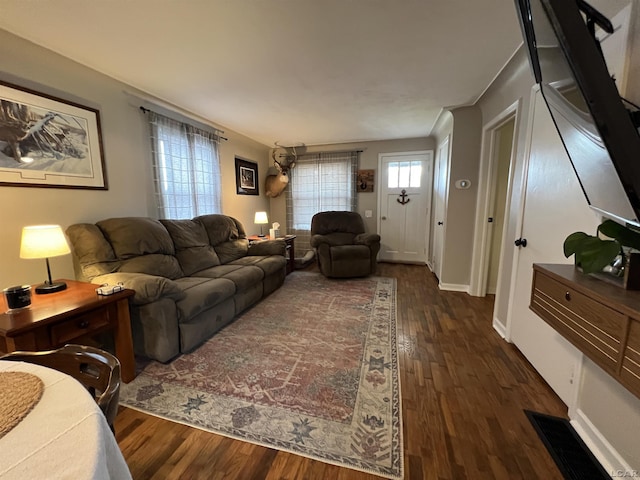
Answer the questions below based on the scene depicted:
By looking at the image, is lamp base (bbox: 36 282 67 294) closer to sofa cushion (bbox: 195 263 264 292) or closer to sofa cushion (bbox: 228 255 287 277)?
sofa cushion (bbox: 195 263 264 292)

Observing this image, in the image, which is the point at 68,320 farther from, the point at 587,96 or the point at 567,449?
the point at 567,449

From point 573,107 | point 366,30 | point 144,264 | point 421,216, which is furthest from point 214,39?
point 421,216

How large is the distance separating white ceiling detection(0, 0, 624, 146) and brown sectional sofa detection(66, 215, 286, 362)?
133cm

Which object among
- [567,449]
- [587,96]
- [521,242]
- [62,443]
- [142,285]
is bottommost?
[567,449]

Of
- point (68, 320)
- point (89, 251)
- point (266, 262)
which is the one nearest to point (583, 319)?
point (68, 320)

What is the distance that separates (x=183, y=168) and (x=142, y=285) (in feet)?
6.22

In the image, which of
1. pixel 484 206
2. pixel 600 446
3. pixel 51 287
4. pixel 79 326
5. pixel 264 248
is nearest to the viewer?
pixel 600 446

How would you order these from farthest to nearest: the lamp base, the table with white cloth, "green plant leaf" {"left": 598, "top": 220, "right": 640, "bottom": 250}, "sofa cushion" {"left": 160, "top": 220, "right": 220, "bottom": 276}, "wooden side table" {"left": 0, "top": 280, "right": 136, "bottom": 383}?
"sofa cushion" {"left": 160, "top": 220, "right": 220, "bottom": 276} < the lamp base < "wooden side table" {"left": 0, "top": 280, "right": 136, "bottom": 383} < "green plant leaf" {"left": 598, "top": 220, "right": 640, "bottom": 250} < the table with white cloth

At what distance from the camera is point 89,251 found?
203cm

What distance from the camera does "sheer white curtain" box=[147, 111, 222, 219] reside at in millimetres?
2854

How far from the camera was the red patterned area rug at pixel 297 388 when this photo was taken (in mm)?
1316

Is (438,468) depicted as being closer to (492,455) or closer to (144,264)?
(492,455)

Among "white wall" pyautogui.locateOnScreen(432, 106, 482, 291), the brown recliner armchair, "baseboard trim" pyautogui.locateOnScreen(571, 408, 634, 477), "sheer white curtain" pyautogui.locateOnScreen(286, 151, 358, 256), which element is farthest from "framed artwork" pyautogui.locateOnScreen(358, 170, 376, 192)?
"baseboard trim" pyautogui.locateOnScreen(571, 408, 634, 477)

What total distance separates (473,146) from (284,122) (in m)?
2.45
